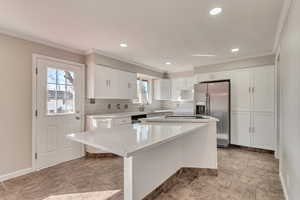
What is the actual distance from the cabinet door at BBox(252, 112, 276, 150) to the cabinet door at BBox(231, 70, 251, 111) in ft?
1.10

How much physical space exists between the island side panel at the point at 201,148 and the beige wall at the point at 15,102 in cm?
272

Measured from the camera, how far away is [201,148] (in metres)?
2.71

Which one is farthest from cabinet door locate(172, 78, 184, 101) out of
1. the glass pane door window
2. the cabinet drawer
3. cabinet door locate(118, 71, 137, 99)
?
the glass pane door window

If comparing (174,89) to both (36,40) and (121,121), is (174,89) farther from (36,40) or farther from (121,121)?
(36,40)

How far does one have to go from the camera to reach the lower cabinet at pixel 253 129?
12.4ft

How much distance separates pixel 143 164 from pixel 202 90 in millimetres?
3289

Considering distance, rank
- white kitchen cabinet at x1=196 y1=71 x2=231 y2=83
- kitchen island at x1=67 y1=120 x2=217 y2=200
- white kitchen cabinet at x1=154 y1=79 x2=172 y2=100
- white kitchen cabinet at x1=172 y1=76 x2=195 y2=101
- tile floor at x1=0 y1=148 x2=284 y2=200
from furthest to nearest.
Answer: white kitchen cabinet at x1=154 y1=79 x2=172 y2=100 < white kitchen cabinet at x1=172 y1=76 x2=195 y2=101 < white kitchen cabinet at x1=196 y1=71 x2=231 y2=83 < tile floor at x1=0 y1=148 x2=284 y2=200 < kitchen island at x1=67 y1=120 x2=217 y2=200

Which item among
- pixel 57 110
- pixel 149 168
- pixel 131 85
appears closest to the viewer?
pixel 149 168

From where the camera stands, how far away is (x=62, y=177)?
2.67m

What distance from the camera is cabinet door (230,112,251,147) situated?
4066 millimetres

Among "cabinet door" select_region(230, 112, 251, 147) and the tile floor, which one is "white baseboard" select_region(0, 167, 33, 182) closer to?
the tile floor

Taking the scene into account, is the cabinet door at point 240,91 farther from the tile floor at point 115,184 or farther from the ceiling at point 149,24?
the tile floor at point 115,184

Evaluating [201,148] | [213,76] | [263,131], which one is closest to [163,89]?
[213,76]

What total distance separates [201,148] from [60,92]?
9.50ft
